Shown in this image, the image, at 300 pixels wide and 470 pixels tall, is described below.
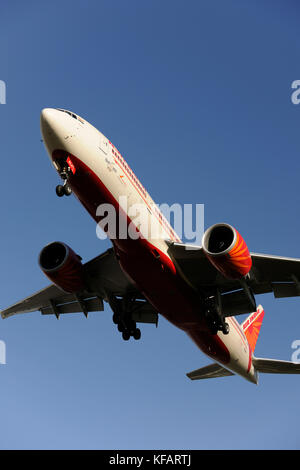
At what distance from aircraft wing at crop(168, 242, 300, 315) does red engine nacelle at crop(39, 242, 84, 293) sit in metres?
4.22

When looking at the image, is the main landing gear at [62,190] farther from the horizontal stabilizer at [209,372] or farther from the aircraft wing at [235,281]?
the horizontal stabilizer at [209,372]

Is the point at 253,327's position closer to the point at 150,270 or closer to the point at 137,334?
the point at 137,334

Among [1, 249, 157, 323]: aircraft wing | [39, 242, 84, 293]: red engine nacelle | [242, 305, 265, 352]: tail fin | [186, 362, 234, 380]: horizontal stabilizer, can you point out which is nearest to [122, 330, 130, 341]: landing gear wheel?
[1, 249, 157, 323]: aircraft wing

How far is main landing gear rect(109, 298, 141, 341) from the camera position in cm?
2320

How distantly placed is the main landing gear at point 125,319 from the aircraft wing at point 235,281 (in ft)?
11.8

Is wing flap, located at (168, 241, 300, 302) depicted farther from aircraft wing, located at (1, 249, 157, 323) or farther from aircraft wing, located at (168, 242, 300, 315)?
aircraft wing, located at (1, 249, 157, 323)

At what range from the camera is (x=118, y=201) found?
1814cm

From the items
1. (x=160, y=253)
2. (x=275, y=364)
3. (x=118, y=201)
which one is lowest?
(x=275, y=364)

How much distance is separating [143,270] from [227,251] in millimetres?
3062
